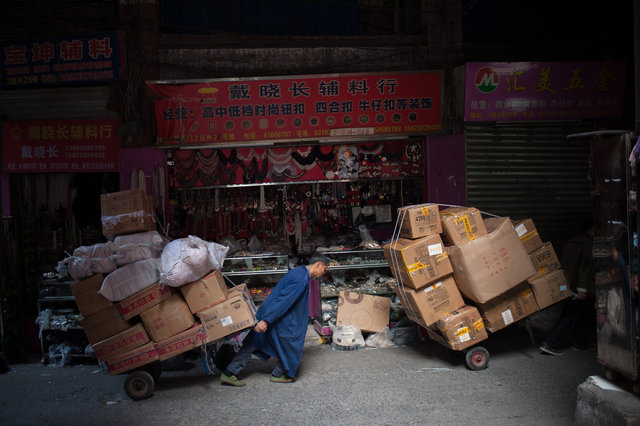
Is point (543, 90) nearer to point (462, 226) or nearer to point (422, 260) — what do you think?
point (462, 226)

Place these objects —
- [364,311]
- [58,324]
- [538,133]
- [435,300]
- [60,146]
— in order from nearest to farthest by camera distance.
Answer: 1. [435,300]
2. [58,324]
3. [364,311]
4. [60,146]
5. [538,133]

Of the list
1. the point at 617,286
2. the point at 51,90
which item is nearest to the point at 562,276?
the point at 617,286

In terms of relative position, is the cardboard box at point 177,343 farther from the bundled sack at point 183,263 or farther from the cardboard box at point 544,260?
the cardboard box at point 544,260

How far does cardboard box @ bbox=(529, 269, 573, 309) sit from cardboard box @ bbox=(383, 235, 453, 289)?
110cm

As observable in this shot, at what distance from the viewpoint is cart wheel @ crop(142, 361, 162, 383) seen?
5.35 meters

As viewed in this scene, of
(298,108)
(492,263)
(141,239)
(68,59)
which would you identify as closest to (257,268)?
(141,239)

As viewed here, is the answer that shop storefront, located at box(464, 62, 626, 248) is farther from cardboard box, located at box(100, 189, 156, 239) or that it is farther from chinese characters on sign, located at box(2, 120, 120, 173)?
chinese characters on sign, located at box(2, 120, 120, 173)

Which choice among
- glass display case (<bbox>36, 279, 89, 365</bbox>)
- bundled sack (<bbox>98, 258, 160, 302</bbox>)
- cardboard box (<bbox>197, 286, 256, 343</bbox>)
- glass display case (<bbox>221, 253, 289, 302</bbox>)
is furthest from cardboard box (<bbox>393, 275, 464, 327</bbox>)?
glass display case (<bbox>36, 279, 89, 365</bbox>)

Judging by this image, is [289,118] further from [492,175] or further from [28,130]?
[28,130]

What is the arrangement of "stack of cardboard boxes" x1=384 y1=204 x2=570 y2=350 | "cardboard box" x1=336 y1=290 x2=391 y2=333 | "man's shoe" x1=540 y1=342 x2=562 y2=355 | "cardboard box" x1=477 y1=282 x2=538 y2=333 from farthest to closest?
"cardboard box" x1=336 y1=290 x2=391 y2=333
"man's shoe" x1=540 y1=342 x2=562 y2=355
"cardboard box" x1=477 y1=282 x2=538 y2=333
"stack of cardboard boxes" x1=384 y1=204 x2=570 y2=350

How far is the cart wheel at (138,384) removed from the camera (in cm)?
509

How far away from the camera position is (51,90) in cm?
742

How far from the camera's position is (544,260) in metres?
5.75

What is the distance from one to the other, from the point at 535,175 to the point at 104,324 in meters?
6.83
